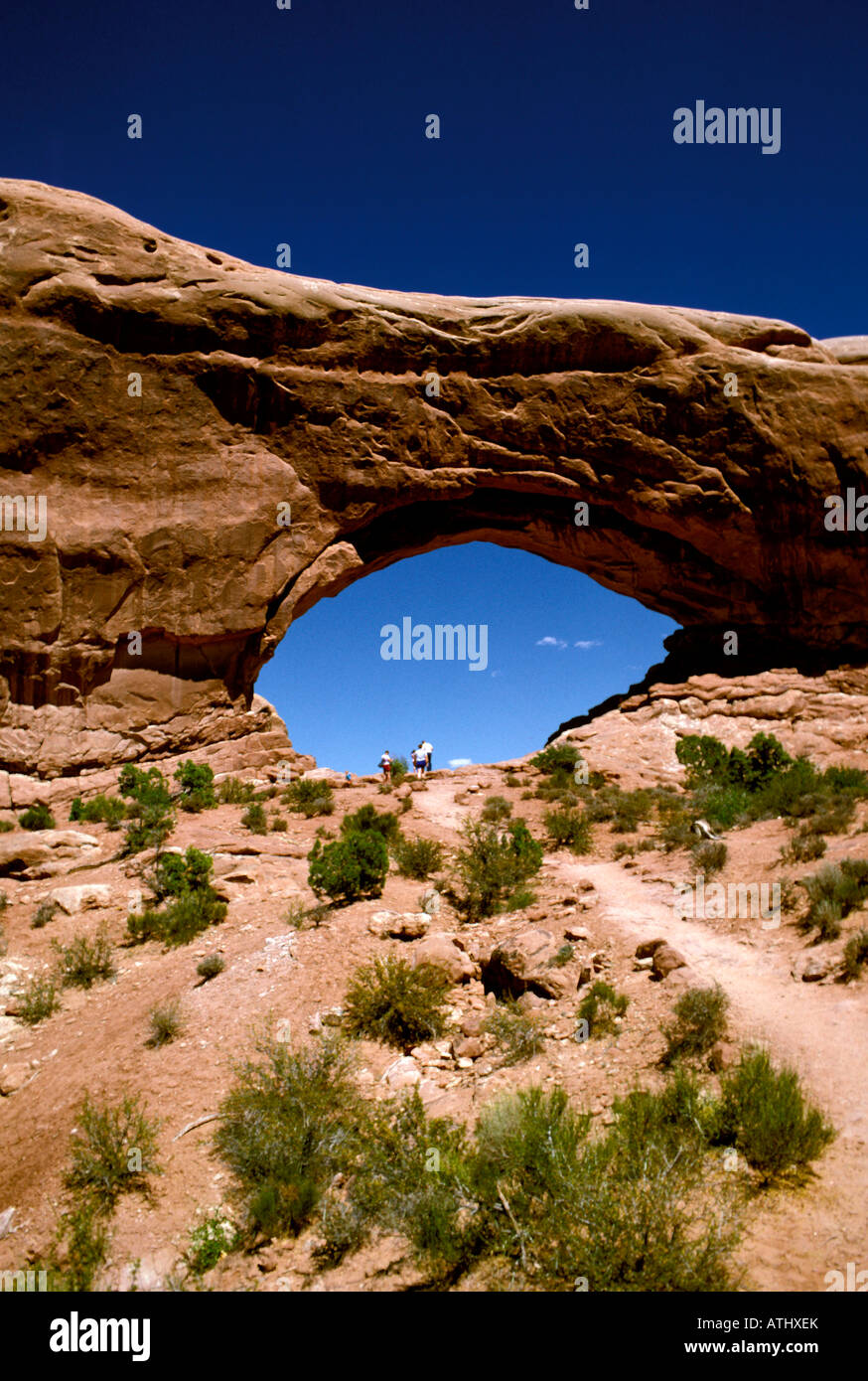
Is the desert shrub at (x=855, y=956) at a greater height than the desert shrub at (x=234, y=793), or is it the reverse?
the desert shrub at (x=855, y=956)

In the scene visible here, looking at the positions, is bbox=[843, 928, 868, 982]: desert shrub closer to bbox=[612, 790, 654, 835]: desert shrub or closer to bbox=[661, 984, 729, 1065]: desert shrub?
bbox=[661, 984, 729, 1065]: desert shrub

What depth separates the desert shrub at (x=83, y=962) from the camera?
796 cm

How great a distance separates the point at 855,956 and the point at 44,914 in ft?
27.7

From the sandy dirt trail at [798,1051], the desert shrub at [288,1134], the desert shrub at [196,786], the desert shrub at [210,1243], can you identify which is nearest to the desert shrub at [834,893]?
the sandy dirt trail at [798,1051]

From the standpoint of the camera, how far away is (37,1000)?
7.54m

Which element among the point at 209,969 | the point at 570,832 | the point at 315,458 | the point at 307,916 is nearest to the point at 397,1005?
the point at 209,969

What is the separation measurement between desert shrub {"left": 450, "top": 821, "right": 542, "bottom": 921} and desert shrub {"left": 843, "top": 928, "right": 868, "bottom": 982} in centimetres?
371

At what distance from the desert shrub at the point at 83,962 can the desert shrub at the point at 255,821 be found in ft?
13.1

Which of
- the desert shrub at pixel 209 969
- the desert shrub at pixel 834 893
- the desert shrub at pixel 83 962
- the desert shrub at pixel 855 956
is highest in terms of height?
the desert shrub at pixel 834 893

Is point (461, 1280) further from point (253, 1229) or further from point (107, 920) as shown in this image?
point (107, 920)

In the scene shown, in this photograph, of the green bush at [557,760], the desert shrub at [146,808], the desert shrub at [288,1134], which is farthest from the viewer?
the green bush at [557,760]

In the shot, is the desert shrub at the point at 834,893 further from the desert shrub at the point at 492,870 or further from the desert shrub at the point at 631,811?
the desert shrub at the point at 631,811

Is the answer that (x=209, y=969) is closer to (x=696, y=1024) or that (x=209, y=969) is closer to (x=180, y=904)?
(x=180, y=904)

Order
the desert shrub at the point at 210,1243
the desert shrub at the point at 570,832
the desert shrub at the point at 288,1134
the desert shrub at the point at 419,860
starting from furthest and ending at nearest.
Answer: the desert shrub at the point at 570,832 → the desert shrub at the point at 419,860 → the desert shrub at the point at 288,1134 → the desert shrub at the point at 210,1243
